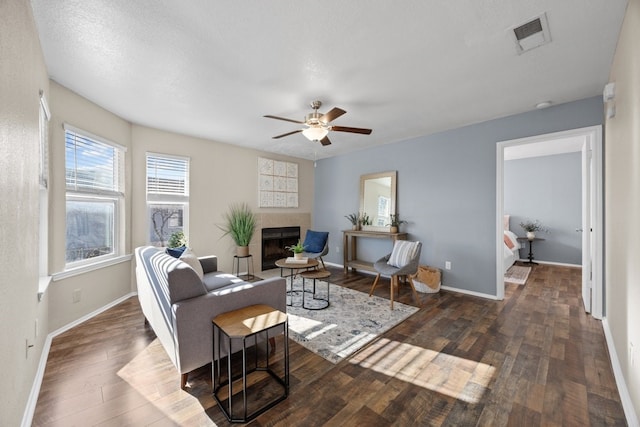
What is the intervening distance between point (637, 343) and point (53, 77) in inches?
196

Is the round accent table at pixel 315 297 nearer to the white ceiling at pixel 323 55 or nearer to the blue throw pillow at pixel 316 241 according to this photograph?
the blue throw pillow at pixel 316 241

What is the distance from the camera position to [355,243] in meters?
5.34

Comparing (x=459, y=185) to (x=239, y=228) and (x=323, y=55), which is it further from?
(x=239, y=228)

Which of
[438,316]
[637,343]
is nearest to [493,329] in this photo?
[438,316]

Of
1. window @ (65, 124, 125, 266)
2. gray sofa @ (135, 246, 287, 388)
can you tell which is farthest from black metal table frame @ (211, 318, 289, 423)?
window @ (65, 124, 125, 266)

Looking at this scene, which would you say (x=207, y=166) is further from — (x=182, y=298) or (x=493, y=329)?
(x=493, y=329)

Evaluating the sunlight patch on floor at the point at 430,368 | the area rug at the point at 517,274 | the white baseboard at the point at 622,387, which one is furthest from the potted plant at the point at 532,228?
the sunlight patch on floor at the point at 430,368

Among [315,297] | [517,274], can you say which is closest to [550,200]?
[517,274]

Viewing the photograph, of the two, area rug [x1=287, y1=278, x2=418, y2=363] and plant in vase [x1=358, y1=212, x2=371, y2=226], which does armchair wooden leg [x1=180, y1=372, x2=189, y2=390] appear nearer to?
area rug [x1=287, y1=278, x2=418, y2=363]

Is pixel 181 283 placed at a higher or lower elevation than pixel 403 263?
higher

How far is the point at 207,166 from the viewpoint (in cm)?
454

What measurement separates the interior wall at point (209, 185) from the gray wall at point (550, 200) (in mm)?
5904

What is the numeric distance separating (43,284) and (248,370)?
2003 millimetres

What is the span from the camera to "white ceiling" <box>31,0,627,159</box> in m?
1.65
